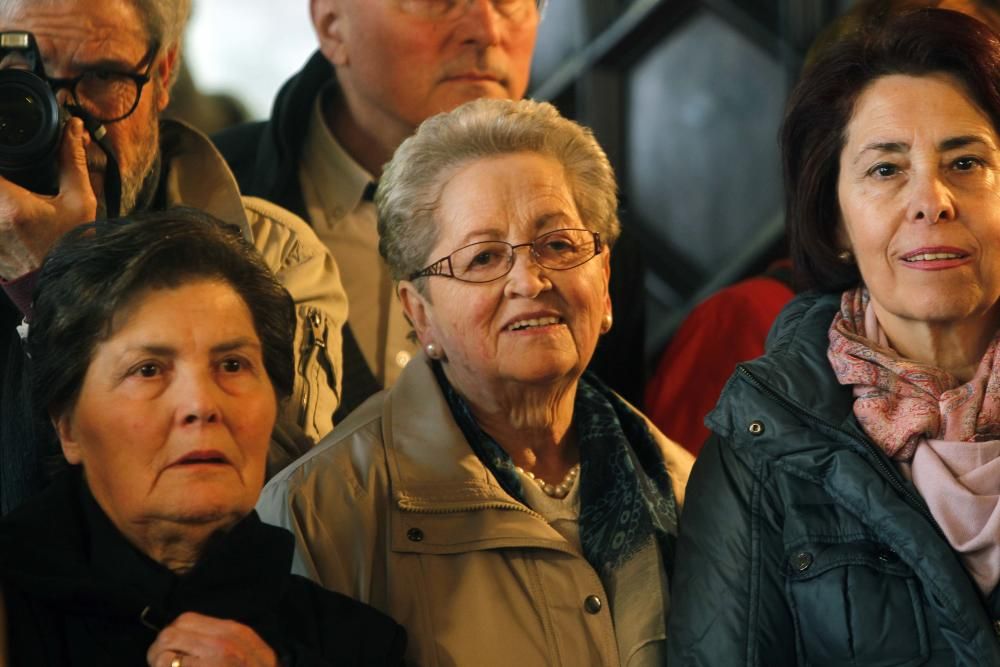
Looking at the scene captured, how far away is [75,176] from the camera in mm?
2207

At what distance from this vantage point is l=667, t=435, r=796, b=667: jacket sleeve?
6.96 ft

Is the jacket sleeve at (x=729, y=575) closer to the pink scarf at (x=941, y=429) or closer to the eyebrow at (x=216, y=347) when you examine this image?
the pink scarf at (x=941, y=429)

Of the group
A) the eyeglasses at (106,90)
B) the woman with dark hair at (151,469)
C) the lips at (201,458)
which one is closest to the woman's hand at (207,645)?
the woman with dark hair at (151,469)

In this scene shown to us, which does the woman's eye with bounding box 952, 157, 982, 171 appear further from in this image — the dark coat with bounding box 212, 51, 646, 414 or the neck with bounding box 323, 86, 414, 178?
the neck with bounding box 323, 86, 414, 178

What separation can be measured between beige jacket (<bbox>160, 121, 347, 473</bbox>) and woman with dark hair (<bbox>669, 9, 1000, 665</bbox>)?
0.61 m

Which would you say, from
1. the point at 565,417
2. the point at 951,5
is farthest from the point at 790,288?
the point at 565,417

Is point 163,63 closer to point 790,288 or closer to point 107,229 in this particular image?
point 107,229

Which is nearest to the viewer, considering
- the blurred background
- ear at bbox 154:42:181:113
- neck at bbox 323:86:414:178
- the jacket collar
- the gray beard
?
the jacket collar

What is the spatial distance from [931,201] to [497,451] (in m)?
0.71

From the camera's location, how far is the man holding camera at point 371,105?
2.94 meters

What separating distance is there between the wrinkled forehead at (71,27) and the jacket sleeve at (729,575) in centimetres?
108

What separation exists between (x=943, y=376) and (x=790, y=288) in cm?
82

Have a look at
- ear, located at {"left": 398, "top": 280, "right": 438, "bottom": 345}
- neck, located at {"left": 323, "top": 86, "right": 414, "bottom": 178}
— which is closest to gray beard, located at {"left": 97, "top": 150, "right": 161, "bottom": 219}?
ear, located at {"left": 398, "top": 280, "right": 438, "bottom": 345}

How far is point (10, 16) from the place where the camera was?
2301 millimetres
